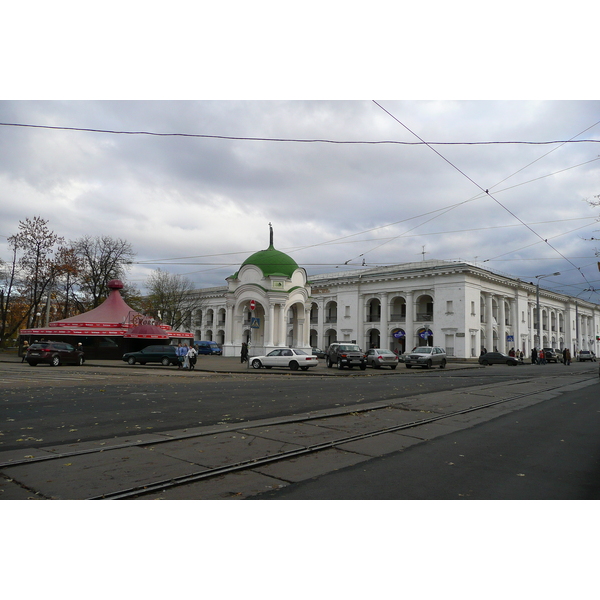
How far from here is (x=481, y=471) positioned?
247 inches

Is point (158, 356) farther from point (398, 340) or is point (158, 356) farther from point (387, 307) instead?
point (398, 340)

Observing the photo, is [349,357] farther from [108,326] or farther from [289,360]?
[108,326]

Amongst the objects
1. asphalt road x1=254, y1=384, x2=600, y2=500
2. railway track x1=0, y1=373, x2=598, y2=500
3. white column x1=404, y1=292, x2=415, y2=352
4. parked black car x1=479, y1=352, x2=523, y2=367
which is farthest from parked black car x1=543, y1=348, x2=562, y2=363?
asphalt road x1=254, y1=384, x2=600, y2=500

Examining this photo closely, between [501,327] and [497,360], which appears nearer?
[497,360]

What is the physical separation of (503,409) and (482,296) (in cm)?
4903

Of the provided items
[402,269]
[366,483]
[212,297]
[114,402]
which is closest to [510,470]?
[366,483]

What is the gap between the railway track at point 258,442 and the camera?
5.79 metres

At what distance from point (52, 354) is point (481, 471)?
29.2m

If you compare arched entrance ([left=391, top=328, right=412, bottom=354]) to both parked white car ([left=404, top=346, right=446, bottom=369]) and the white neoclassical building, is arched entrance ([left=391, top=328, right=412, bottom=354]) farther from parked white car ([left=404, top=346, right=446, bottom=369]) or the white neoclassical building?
parked white car ([left=404, top=346, right=446, bottom=369])

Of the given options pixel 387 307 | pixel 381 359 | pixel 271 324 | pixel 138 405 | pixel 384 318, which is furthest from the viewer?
pixel 384 318

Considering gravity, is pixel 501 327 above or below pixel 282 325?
above

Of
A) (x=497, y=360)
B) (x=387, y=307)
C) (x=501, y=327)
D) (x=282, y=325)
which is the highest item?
(x=387, y=307)

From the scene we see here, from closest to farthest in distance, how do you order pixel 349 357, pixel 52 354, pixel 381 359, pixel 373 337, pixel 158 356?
pixel 52 354, pixel 349 357, pixel 158 356, pixel 381 359, pixel 373 337

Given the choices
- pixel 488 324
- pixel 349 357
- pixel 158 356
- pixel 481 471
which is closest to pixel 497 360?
pixel 488 324
